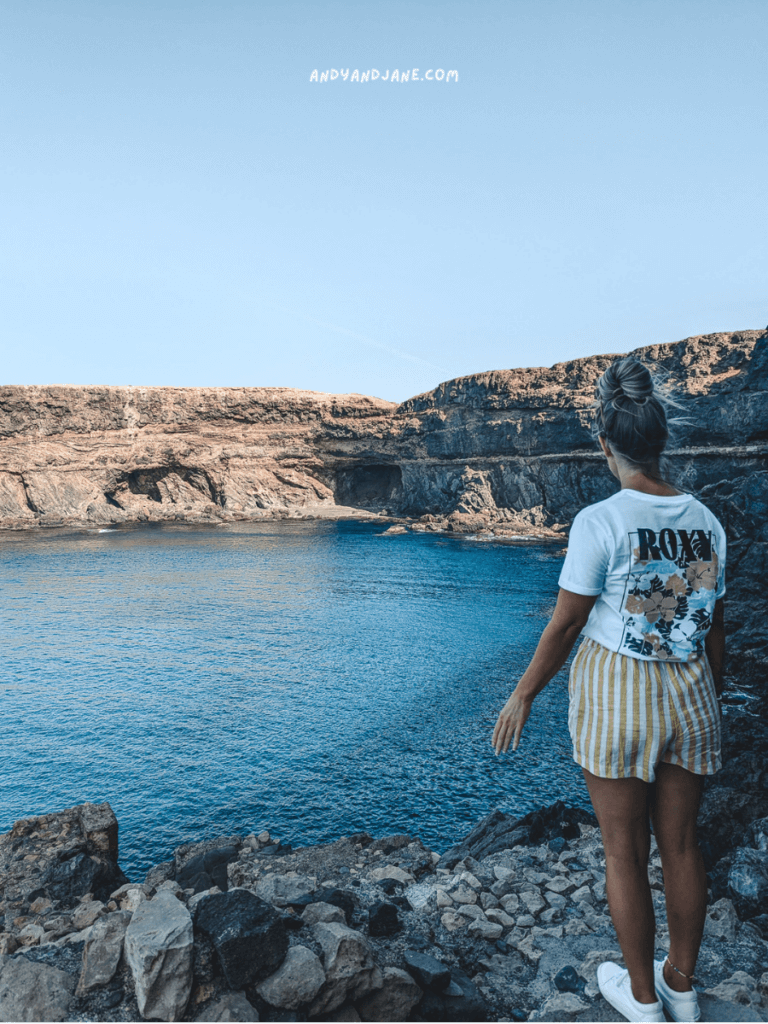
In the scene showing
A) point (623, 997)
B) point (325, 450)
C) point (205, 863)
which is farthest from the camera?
point (325, 450)

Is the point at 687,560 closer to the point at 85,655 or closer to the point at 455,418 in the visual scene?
the point at 85,655

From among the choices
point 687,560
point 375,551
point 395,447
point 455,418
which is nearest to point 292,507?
point 395,447

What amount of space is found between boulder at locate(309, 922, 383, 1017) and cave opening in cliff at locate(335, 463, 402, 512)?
69.1 m

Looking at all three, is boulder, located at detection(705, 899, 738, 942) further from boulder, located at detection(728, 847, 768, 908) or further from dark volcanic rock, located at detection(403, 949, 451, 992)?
dark volcanic rock, located at detection(403, 949, 451, 992)

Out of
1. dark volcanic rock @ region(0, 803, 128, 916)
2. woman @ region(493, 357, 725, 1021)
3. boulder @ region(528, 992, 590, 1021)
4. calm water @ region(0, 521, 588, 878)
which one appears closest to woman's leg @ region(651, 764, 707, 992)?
woman @ region(493, 357, 725, 1021)

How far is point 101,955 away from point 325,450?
65.9 metres

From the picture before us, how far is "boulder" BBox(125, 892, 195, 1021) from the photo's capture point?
2744mm

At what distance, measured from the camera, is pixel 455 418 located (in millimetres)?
59188

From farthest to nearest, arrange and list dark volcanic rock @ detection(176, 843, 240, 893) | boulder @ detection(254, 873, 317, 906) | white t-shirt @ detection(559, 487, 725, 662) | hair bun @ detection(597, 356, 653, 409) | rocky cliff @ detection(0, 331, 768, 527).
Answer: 1. rocky cliff @ detection(0, 331, 768, 527)
2. dark volcanic rock @ detection(176, 843, 240, 893)
3. boulder @ detection(254, 873, 317, 906)
4. hair bun @ detection(597, 356, 653, 409)
5. white t-shirt @ detection(559, 487, 725, 662)

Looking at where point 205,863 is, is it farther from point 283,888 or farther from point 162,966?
point 162,966

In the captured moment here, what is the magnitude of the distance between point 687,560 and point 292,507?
6870 centimetres

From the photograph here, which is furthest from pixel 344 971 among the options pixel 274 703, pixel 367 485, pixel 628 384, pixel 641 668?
pixel 367 485

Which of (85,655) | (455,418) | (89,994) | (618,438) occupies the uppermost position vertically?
(455,418)

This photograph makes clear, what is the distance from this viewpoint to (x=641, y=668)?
7.29ft
